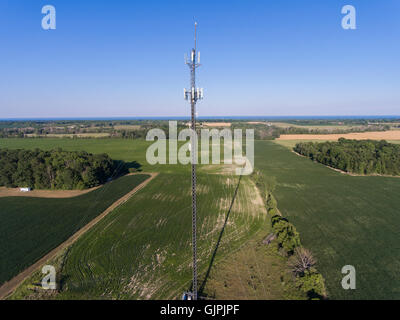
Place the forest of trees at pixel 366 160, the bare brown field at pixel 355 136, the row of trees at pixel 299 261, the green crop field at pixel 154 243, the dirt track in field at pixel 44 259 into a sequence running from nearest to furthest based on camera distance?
the row of trees at pixel 299 261 < the dirt track in field at pixel 44 259 < the green crop field at pixel 154 243 < the forest of trees at pixel 366 160 < the bare brown field at pixel 355 136

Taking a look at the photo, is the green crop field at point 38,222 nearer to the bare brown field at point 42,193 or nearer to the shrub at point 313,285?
the bare brown field at point 42,193

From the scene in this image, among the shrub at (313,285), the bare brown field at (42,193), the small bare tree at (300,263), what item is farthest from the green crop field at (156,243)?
the bare brown field at (42,193)

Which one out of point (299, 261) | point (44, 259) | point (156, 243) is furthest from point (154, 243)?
point (299, 261)

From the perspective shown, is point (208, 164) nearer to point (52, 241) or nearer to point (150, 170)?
point (150, 170)

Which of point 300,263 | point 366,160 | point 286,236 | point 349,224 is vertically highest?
point 366,160

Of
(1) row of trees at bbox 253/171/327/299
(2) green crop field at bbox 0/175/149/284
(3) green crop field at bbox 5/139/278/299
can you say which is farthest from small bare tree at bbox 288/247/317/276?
(2) green crop field at bbox 0/175/149/284

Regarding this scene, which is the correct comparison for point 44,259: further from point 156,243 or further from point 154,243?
point 156,243

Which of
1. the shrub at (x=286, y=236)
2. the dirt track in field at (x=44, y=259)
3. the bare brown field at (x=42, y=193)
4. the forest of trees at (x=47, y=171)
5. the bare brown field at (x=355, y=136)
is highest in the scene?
the bare brown field at (x=355, y=136)
